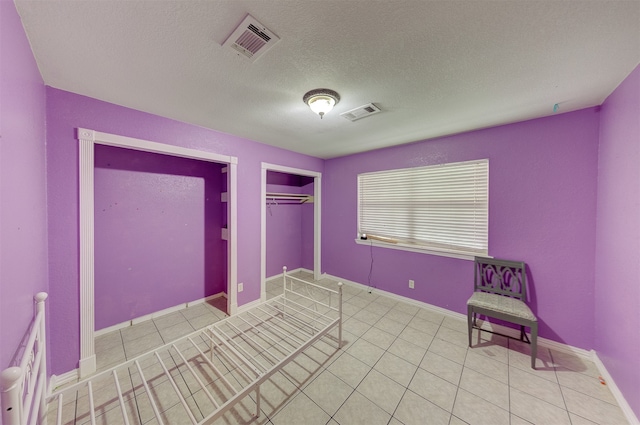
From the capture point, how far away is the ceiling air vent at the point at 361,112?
2.03m

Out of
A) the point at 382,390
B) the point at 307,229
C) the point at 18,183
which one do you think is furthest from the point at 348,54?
the point at 307,229

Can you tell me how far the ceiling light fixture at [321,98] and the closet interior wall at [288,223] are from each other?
2315 millimetres

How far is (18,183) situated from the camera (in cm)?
114

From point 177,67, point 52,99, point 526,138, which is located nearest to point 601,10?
point 526,138

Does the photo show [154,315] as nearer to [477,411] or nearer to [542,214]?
[477,411]

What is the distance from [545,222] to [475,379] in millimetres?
1714

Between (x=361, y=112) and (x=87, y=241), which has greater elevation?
(x=361, y=112)

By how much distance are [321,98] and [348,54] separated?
0.45 meters

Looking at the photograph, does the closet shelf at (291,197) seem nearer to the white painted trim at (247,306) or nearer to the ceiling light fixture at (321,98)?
the white painted trim at (247,306)

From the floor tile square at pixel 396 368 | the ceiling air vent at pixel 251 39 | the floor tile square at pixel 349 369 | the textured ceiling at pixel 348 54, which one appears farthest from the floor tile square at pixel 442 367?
the ceiling air vent at pixel 251 39

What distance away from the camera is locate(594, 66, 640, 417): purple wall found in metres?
1.46

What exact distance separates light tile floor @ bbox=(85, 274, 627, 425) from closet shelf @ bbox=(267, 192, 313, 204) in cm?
225

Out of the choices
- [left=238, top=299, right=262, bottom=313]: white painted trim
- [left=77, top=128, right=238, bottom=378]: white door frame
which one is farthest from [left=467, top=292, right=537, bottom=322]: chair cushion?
[left=77, top=128, right=238, bottom=378]: white door frame

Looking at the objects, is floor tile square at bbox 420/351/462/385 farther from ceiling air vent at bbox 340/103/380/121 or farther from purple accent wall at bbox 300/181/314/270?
purple accent wall at bbox 300/181/314/270
